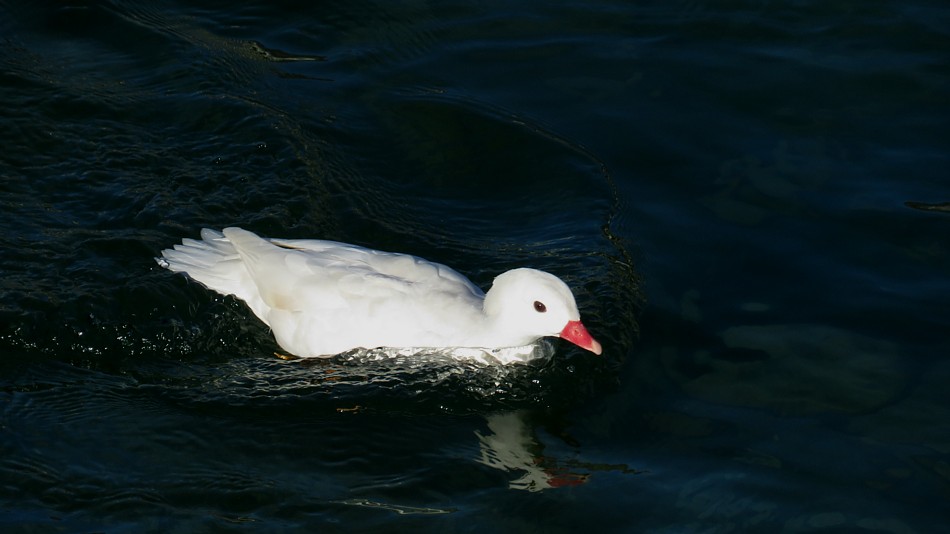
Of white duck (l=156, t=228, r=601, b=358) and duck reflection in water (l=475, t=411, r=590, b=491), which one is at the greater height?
white duck (l=156, t=228, r=601, b=358)

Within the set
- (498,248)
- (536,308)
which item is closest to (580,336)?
(536,308)

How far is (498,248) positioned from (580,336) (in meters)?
1.74

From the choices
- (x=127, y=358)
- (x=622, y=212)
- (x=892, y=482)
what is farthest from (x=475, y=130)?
(x=892, y=482)

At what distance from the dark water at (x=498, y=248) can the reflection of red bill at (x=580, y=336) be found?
1.36 ft

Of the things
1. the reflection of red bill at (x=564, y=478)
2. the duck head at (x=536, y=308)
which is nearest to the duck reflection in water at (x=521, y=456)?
the reflection of red bill at (x=564, y=478)

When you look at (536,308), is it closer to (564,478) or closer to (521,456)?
(521,456)

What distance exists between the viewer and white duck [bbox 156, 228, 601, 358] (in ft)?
21.8

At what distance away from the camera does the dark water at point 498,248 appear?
5895 millimetres

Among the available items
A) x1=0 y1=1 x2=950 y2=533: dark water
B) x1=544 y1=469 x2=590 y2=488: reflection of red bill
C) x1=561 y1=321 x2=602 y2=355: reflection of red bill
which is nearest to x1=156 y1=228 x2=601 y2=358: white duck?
x1=561 y1=321 x2=602 y2=355: reflection of red bill

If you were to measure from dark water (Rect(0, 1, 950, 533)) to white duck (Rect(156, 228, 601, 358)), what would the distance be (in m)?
0.19

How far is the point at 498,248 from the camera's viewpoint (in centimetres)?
812

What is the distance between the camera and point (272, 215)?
26.6ft

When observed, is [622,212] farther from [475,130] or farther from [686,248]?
[475,130]

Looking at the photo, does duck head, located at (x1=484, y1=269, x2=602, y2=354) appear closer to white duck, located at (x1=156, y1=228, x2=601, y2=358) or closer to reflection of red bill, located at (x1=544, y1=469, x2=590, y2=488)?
white duck, located at (x1=156, y1=228, x2=601, y2=358)
